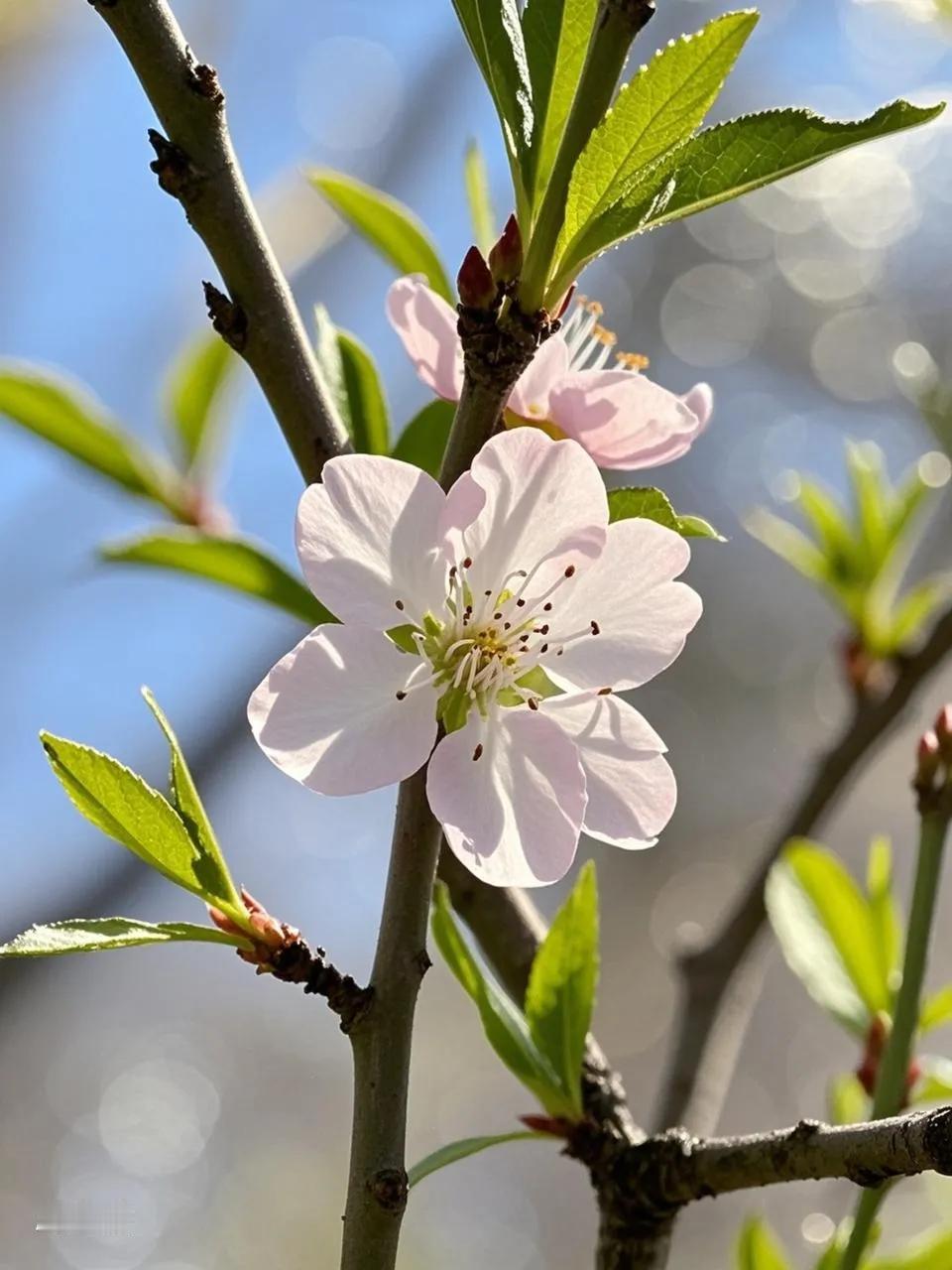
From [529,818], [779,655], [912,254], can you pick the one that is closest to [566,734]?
[529,818]

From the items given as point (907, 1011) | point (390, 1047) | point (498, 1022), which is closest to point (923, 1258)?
point (907, 1011)

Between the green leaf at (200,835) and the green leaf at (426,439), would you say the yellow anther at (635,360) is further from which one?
the green leaf at (200,835)

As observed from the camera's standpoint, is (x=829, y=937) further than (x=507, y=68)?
Yes

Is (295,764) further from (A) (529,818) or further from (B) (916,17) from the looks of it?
(B) (916,17)

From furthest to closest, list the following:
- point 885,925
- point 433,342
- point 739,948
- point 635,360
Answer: point 739,948, point 885,925, point 635,360, point 433,342

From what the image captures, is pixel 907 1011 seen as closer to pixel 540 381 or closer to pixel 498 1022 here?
pixel 498 1022

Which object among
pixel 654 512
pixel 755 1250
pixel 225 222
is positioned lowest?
pixel 755 1250
